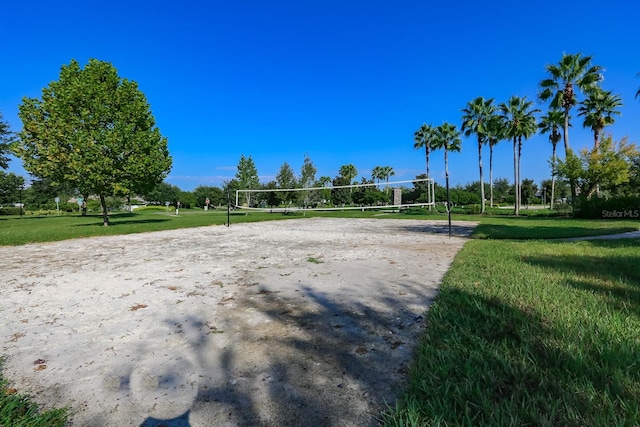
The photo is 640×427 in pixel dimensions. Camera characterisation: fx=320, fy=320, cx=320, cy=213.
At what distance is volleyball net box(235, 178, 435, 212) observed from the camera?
26.6 m

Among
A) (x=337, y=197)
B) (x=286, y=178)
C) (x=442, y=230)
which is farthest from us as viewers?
(x=337, y=197)

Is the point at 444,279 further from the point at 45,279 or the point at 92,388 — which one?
the point at 45,279

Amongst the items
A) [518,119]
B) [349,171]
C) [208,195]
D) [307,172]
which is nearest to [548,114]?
[518,119]

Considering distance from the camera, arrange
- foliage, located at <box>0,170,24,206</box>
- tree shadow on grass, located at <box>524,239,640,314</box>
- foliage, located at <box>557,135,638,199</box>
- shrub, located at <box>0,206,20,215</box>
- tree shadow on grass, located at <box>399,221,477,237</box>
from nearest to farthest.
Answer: tree shadow on grass, located at <box>524,239,640,314</box> → tree shadow on grass, located at <box>399,221,477,237</box> → foliage, located at <box>557,135,638,199</box> → foliage, located at <box>0,170,24,206</box> → shrub, located at <box>0,206,20,215</box>

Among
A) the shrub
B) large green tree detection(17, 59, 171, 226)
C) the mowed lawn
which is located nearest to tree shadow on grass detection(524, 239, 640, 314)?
the mowed lawn

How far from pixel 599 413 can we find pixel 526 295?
240cm

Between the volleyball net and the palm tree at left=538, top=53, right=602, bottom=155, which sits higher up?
the palm tree at left=538, top=53, right=602, bottom=155

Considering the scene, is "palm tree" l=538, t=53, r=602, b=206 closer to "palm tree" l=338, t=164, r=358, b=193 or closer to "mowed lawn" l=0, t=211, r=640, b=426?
"mowed lawn" l=0, t=211, r=640, b=426

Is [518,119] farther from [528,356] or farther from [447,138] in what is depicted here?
[528,356]

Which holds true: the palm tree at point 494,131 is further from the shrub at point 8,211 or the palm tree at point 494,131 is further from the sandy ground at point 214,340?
the shrub at point 8,211

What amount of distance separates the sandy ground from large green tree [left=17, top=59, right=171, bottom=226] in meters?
11.0

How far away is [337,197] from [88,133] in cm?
4564

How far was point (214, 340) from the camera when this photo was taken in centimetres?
301

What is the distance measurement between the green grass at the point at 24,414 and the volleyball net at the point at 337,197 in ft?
37.5
